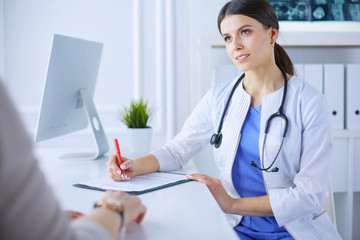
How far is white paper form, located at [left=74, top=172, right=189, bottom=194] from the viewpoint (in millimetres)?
1041

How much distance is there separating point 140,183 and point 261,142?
0.47 m

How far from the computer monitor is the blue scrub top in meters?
0.61

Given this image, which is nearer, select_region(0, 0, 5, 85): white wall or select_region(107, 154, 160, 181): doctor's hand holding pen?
select_region(107, 154, 160, 181): doctor's hand holding pen

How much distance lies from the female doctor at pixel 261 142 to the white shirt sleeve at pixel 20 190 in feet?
Answer: 2.30

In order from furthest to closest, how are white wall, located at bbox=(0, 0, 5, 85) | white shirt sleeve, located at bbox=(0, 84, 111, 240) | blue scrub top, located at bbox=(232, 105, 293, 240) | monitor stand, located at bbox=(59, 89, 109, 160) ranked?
white wall, located at bbox=(0, 0, 5, 85) → monitor stand, located at bbox=(59, 89, 109, 160) → blue scrub top, located at bbox=(232, 105, 293, 240) → white shirt sleeve, located at bbox=(0, 84, 111, 240)

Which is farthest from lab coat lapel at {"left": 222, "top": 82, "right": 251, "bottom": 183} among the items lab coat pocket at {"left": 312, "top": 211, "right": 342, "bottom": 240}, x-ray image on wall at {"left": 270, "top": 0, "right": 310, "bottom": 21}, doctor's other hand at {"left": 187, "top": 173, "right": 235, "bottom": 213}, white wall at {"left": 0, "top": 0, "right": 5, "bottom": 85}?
white wall at {"left": 0, "top": 0, "right": 5, "bottom": 85}

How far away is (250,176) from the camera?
4.53ft

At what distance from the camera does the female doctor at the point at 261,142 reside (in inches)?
45.8

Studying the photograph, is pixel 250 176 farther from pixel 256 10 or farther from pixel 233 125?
pixel 256 10

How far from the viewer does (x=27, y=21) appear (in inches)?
85.6

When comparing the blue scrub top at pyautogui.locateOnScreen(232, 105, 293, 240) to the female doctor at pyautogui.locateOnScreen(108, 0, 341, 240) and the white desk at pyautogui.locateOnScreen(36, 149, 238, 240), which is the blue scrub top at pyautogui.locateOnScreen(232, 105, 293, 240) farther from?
the white desk at pyautogui.locateOnScreen(36, 149, 238, 240)

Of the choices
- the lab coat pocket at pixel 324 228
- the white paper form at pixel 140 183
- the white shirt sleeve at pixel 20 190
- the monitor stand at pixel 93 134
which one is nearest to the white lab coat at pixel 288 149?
the lab coat pocket at pixel 324 228

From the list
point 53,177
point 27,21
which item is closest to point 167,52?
point 27,21

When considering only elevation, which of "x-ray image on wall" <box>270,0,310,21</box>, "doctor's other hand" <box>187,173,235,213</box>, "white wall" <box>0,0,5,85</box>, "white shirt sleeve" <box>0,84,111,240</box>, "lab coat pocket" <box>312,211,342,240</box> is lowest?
"lab coat pocket" <box>312,211,342,240</box>
